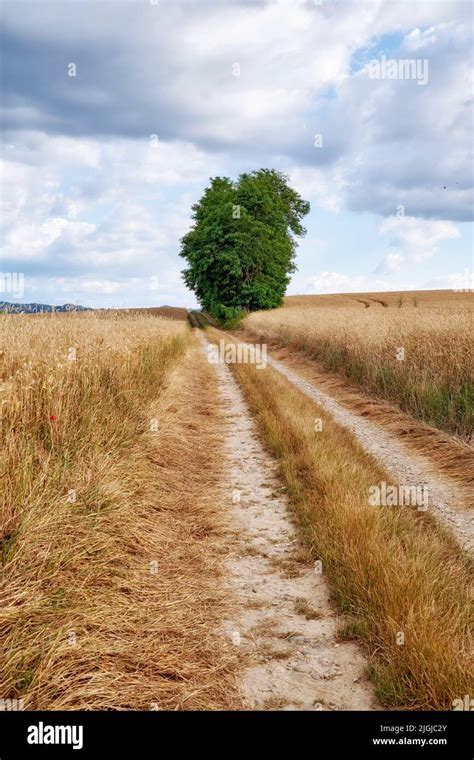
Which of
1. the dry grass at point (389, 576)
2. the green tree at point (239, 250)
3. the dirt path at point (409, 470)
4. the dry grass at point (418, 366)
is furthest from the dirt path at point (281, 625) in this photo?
the green tree at point (239, 250)

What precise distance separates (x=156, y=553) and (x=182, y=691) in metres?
1.67

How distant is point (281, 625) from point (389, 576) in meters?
0.79

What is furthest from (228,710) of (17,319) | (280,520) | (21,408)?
(17,319)

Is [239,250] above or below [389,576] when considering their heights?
above

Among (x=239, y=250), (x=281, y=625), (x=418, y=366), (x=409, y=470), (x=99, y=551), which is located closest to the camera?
(x=281, y=625)

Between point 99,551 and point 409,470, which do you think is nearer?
point 99,551

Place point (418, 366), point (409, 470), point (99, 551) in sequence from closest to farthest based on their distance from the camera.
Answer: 1. point (99, 551)
2. point (409, 470)
3. point (418, 366)

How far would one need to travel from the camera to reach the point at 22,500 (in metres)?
3.60

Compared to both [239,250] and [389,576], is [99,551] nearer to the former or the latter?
[389,576]

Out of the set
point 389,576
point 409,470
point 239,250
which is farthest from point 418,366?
point 239,250

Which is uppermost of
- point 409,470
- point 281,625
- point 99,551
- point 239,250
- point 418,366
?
point 239,250

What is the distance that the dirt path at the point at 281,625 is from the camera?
A: 109 inches

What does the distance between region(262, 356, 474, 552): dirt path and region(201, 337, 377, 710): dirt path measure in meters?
1.65

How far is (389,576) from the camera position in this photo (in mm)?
3438
